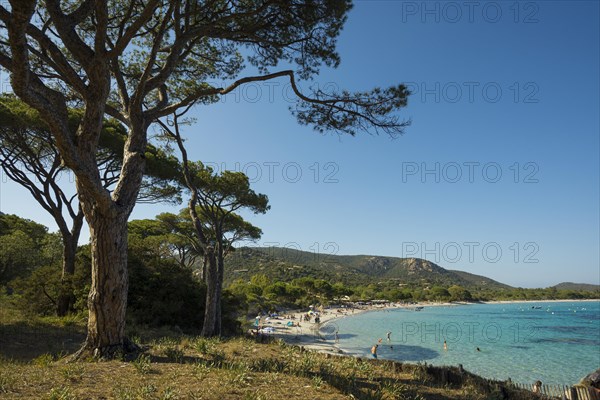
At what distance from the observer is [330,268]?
14975 centimetres

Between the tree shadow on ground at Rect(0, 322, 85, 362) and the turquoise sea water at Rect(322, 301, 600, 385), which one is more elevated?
the tree shadow on ground at Rect(0, 322, 85, 362)

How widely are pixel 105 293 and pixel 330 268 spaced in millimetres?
148208

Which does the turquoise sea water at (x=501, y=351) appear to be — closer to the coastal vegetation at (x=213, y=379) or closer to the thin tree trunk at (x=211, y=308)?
the coastal vegetation at (x=213, y=379)

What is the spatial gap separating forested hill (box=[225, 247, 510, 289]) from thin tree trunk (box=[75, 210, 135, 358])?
2712 inches

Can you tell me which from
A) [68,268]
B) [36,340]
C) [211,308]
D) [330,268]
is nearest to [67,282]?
[68,268]

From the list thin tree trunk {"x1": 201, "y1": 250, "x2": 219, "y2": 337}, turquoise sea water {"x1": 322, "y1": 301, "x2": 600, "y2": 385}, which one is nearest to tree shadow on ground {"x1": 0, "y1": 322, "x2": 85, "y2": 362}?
thin tree trunk {"x1": 201, "y1": 250, "x2": 219, "y2": 337}

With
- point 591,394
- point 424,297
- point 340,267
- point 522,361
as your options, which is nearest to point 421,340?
point 522,361

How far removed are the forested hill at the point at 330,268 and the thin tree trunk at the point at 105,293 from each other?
6888cm

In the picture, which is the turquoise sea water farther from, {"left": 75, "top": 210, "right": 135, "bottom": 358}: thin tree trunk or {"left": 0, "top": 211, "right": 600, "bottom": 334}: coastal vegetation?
{"left": 75, "top": 210, "right": 135, "bottom": 358}: thin tree trunk

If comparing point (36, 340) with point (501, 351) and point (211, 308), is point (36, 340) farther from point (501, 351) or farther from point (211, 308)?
point (501, 351)

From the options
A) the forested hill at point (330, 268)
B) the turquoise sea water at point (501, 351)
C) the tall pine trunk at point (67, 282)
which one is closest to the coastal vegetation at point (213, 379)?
the tall pine trunk at point (67, 282)

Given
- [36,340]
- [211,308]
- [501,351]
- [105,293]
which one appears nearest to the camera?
[105,293]

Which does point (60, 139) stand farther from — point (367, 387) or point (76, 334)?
point (76, 334)

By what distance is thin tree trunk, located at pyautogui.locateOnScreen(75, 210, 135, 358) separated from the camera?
Result: 5.39m
